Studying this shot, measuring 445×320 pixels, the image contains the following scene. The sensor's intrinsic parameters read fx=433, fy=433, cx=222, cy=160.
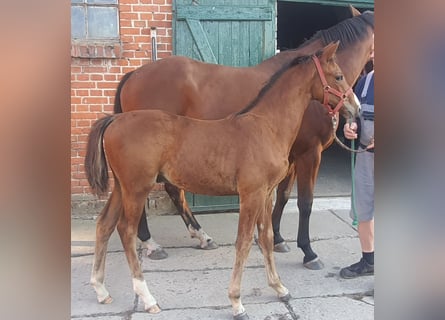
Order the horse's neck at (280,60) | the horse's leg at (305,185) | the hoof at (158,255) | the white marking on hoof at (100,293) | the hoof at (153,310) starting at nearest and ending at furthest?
the hoof at (153,310) < the white marking on hoof at (100,293) < the horse's leg at (305,185) < the hoof at (158,255) < the horse's neck at (280,60)

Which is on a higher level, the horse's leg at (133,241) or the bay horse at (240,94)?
the bay horse at (240,94)

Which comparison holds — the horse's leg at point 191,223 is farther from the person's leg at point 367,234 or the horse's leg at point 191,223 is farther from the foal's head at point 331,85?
the foal's head at point 331,85

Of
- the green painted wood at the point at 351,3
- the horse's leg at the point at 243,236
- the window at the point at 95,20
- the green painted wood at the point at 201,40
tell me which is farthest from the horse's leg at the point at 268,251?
the green painted wood at the point at 351,3

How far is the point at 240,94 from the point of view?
3.95 meters

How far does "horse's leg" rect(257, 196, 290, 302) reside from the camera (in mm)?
2939

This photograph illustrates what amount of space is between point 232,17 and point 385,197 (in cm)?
388

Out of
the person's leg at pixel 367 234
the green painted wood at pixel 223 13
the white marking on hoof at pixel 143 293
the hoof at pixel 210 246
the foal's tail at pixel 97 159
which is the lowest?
the hoof at pixel 210 246

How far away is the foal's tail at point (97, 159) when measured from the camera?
8.86 ft

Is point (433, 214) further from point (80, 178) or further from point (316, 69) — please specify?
point (80, 178)

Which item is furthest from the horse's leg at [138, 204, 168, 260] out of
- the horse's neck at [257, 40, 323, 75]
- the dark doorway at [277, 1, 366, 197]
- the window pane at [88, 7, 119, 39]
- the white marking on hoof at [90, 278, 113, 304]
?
the dark doorway at [277, 1, 366, 197]

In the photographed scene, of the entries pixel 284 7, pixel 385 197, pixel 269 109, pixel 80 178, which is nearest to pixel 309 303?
pixel 269 109

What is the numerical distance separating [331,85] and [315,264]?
4.93 feet

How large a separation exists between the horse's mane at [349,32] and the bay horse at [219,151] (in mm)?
1103

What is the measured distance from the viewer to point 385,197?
1262mm
